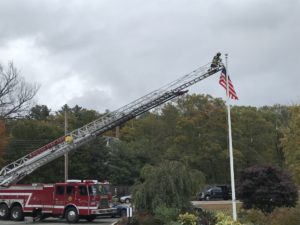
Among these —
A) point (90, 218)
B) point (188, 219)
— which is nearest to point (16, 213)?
point (90, 218)

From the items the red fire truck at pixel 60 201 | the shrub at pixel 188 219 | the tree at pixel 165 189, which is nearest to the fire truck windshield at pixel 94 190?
the red fire truck at pixel 60 201

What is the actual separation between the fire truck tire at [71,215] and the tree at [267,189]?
9.77m

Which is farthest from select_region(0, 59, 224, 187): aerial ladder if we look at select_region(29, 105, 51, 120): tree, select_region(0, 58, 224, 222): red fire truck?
select_region(29, 105, 51, 120): tree

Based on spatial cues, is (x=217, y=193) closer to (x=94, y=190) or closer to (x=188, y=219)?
(x=94, y=190)

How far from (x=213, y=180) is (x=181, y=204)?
49.0 metres

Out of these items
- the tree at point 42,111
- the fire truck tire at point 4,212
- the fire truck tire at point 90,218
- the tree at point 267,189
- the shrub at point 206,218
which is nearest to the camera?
the shrub at point 206,218

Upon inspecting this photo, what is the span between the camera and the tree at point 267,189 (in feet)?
93.4

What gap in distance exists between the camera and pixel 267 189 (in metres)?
28.5

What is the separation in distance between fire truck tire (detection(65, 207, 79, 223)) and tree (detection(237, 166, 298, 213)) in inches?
385

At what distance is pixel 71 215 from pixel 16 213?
469cm

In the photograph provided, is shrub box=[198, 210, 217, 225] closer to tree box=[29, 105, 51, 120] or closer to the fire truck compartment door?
the fire truck compartment door

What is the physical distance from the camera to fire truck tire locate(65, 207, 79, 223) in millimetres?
32312

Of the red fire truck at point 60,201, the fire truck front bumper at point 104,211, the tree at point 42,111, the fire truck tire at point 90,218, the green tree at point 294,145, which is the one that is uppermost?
the tree at point 42,111

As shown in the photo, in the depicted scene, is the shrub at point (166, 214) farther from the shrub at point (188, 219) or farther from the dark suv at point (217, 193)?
the dark suv at point (217, 193)
